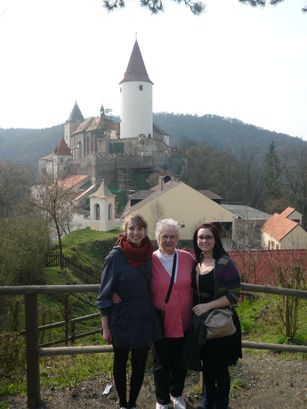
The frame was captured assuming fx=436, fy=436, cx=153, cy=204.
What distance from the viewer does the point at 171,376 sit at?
3.74m

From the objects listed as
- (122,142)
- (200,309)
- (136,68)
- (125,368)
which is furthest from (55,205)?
(136,68)

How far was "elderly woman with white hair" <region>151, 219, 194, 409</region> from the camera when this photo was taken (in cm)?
351

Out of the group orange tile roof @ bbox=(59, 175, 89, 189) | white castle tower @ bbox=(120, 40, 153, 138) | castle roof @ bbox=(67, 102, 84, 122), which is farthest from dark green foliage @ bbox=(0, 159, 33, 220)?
castle roof @ bbox=(67, 102, 84, 122)

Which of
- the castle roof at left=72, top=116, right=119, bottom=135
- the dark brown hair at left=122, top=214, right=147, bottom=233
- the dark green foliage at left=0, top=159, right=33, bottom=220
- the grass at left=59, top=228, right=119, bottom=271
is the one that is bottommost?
the grass at left=59, top=228, right=119, bottom=271

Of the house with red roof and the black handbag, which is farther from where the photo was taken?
the house with red roof

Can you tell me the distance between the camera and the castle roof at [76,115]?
76812mm

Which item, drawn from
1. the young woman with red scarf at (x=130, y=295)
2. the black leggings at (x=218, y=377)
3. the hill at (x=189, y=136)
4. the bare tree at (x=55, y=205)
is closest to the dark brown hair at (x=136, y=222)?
the young woman with red scarf at (x=130, y=295)

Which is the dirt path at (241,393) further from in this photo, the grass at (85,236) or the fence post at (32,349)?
the grass at (85,236)

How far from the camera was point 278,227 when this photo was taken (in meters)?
30.3

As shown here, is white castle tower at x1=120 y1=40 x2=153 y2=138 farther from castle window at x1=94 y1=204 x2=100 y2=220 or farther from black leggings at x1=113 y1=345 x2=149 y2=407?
black leggings at x1=113 y1=345 x2=149 y2=407

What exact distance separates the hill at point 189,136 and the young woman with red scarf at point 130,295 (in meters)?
81.9

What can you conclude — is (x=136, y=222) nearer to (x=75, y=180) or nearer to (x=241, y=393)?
(x=241, y=393)

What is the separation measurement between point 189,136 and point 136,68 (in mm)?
36450

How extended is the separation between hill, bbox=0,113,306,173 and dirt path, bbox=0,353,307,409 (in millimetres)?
80756
